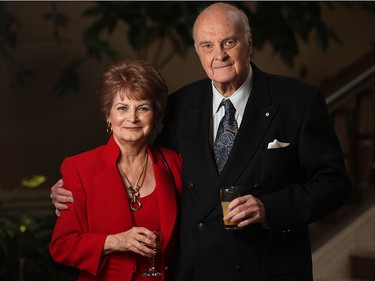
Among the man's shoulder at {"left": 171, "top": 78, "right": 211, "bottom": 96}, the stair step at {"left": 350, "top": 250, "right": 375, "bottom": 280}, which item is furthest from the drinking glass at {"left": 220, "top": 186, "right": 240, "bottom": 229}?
the stair step at {"left": 350, "top": 250, "right": 375, "bottom": 280}

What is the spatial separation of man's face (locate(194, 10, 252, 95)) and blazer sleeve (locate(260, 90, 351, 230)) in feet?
0.92

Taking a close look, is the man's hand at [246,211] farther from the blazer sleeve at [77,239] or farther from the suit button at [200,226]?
the blazer sleeve at [77,239]

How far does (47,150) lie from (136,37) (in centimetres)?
121

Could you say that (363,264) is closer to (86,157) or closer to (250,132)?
(250,132)

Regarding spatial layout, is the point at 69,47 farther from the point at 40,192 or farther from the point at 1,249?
the point at 1,249

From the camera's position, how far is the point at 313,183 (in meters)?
2.72

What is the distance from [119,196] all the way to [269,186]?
508mm

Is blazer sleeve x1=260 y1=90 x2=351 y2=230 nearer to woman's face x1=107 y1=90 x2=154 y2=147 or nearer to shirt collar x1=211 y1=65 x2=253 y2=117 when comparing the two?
shirt collar x1=211 y1=65 x2=253 y2=117

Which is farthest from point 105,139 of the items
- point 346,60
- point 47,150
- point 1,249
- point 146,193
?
point 146,193

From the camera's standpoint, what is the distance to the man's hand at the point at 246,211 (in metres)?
2.54

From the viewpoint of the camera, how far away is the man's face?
2736mm

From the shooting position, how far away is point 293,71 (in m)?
6.84

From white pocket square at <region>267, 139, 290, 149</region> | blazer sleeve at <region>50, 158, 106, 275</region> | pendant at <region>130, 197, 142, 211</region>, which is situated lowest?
blazer sleeve at <region>50, 158, 106, 275</region>

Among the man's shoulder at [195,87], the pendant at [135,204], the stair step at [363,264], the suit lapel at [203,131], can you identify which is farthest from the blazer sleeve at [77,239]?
the stair step at [363,264]
